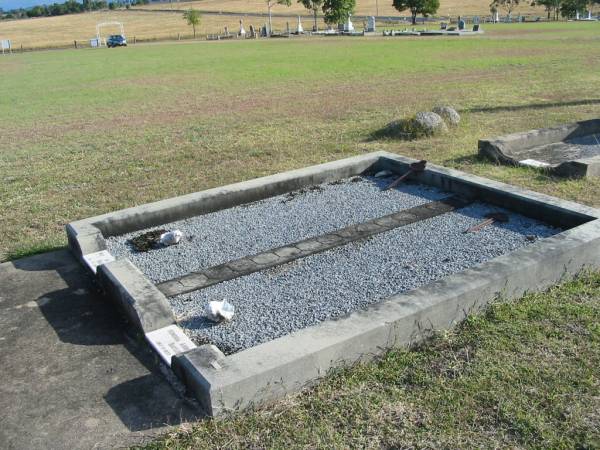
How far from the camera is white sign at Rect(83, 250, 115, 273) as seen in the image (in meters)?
5.08

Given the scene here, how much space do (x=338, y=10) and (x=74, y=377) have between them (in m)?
59.5

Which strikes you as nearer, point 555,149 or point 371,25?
point 555,149

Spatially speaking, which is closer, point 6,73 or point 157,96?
point 157,96

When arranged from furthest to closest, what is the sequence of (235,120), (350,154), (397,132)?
(235,120) < (397,132) < (350,154)

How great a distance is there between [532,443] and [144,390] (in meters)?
2.08

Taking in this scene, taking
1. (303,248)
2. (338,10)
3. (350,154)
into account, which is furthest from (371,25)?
(303,248)

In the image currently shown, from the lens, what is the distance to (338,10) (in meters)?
58.6

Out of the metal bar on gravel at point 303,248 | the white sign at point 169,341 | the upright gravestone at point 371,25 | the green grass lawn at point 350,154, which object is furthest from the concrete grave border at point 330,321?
the upright gravestone at point 371,25

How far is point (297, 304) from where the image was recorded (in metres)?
4.24

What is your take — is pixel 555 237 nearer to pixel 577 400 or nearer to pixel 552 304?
pixel 552 304

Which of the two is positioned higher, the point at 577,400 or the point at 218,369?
the point at 218,369

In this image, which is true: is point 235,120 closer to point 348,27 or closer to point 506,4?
point 348,27

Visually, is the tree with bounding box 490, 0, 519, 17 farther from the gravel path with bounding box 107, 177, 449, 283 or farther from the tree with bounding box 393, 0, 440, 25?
the gravel path with bounding box 107, 177, 449, 283

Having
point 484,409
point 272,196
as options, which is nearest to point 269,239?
point 272,196
